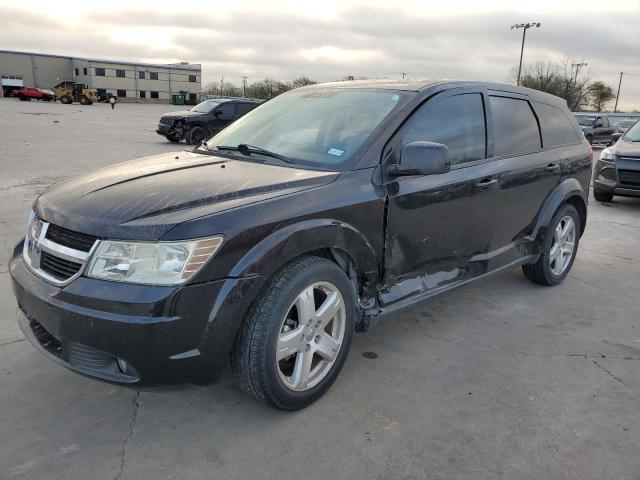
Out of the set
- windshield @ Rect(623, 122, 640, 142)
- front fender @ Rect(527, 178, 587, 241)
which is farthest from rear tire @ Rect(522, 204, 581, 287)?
windshield @ Rect(623, 122, 640, 142)

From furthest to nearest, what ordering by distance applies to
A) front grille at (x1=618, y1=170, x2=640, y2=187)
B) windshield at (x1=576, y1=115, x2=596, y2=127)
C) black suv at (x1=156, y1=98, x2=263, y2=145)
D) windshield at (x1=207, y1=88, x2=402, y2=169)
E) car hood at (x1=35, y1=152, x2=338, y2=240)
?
windshield at (x1=576, y1=115, x2=596, y2=127) < black suv at (x1=156, y1=98, x2=263, y2=145) < front grille at (x1=618, y1=170, x2=640, y2=187) < windshield at (x1=207, y1=88, x2=402, y2=169) < car hood at (x1=35, y1=152, x2=338, y2=240)

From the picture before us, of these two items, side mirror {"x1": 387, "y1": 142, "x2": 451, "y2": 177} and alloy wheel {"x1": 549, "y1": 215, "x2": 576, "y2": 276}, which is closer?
side mirror {"x1": 387, "y1": 142, "x2": 451, "y2": 177}

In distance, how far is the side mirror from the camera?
296 cm

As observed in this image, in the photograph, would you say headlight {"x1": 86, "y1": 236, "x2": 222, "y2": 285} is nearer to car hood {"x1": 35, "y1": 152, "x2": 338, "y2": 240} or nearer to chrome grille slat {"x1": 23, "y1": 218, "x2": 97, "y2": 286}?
car hood {"x1": 35, "y1": 152, "x2": 338, "y2": 240}

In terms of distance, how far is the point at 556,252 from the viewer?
193 inches

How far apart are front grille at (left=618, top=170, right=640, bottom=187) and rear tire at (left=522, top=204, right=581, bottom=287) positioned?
4.78m

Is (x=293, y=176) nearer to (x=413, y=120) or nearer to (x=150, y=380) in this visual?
(x=413, y=120)

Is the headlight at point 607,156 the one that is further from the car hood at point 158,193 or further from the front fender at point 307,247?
the car hood at point 158,193

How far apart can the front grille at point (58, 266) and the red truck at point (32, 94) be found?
6916 centimetres

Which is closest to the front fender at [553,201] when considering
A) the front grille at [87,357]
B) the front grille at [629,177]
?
the front grille at [87,357]

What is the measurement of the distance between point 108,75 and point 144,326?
311 feet

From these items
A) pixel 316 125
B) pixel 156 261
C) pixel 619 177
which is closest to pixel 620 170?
pixel 619 177

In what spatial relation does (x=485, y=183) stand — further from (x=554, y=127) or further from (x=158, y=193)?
(x=158, y=193)

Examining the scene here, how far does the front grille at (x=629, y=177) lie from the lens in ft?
29.5
